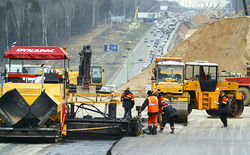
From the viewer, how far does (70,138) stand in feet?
51.9

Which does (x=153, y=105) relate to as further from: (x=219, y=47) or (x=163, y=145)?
(x=219, y=47)

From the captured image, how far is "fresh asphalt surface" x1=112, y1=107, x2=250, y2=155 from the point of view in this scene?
514 inches

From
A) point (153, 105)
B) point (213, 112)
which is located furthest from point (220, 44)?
point (153, 105)

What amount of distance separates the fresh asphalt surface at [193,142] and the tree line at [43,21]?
69263mm

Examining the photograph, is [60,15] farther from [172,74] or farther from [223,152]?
[223,152]

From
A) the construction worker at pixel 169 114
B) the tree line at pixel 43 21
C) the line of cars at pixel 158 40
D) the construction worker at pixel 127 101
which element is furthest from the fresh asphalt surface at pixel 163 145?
the line of cars at pixel 158 40

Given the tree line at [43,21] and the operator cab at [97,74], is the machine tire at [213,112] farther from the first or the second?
the tree line at [43,21]

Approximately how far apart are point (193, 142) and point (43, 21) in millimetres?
89128

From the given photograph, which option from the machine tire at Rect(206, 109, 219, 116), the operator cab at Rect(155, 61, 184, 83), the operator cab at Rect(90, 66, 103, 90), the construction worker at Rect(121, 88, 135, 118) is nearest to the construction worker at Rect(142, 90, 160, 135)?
the construction worker at Rect(121, 88, 135, 118)

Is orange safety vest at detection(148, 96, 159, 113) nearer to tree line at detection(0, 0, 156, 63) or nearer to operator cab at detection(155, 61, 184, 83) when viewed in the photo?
operator cab at detection(155, 61, 184, 83)

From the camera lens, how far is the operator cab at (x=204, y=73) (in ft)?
73.2

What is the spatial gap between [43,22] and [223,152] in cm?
9104

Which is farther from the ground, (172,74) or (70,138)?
A: (172,74)

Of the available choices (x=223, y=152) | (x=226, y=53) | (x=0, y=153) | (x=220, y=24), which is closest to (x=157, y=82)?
(x=223, y=152)
